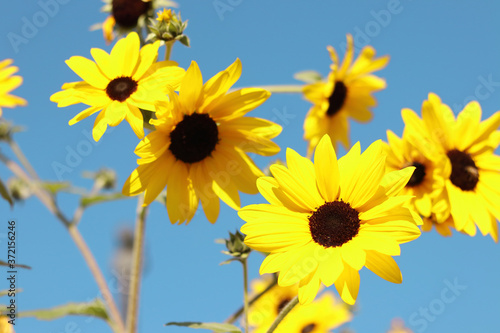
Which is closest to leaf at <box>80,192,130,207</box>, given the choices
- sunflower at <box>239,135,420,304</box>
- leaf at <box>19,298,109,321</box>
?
leaf at <box>19,298,109,321</box>

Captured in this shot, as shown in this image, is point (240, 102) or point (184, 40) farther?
point (184, 40)

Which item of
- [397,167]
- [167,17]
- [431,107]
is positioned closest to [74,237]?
[167,17]

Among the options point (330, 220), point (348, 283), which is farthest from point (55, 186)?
point (348, 283)

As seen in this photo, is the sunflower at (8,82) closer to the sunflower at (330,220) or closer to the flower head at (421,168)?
the sunflower at (330,220)

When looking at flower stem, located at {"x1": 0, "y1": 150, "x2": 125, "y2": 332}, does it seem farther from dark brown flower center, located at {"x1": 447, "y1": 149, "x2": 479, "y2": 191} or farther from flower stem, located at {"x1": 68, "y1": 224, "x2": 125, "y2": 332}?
dark brown flower center, located at {"x1": 447, "y1": 149, "x2": 479, "y2": 191}

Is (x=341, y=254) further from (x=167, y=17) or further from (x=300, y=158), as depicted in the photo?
(x=167, y=17)

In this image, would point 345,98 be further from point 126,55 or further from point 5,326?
point 5,326

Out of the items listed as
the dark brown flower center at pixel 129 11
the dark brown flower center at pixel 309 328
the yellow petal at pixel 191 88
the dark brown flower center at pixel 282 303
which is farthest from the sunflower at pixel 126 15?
the dark brown flower center at pixel 309 328
